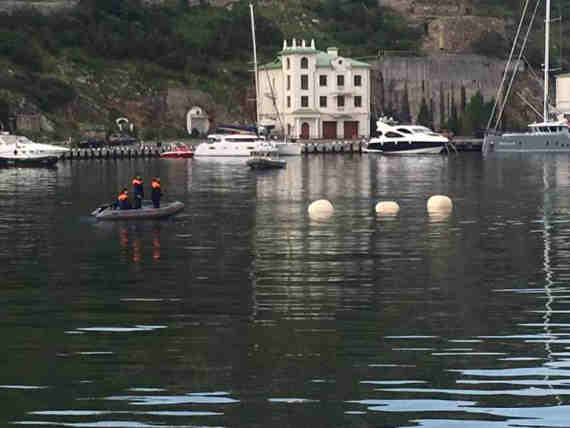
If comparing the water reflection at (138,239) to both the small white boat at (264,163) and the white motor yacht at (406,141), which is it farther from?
the white motor yacht at (406,141)

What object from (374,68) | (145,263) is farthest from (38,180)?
(374,68)

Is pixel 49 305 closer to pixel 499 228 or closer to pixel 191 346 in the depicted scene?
pixel 191 346

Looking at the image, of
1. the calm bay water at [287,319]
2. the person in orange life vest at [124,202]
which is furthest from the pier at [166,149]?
the person in orange life vest at [124,202]

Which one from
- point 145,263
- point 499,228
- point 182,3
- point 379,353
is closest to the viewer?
point 379,353

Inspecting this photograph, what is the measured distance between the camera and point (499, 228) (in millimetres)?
54625

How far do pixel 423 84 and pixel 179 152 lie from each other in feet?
162

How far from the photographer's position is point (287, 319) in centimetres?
3158

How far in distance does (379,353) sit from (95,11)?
502ft

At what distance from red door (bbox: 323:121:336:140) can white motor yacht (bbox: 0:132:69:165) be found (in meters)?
44.3

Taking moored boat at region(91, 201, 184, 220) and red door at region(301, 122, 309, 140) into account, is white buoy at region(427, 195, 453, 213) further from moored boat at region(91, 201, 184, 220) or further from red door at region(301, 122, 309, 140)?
red door at region(301, 122, 309, 140)

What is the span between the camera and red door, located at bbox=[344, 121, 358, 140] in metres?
168

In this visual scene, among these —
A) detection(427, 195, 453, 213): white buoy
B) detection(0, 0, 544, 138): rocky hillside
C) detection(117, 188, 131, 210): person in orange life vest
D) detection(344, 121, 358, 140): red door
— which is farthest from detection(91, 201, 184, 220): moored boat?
detection(344, 121, 358, 140): red door

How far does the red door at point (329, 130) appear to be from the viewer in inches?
6535

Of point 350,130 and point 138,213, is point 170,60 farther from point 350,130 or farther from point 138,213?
point 138,213
